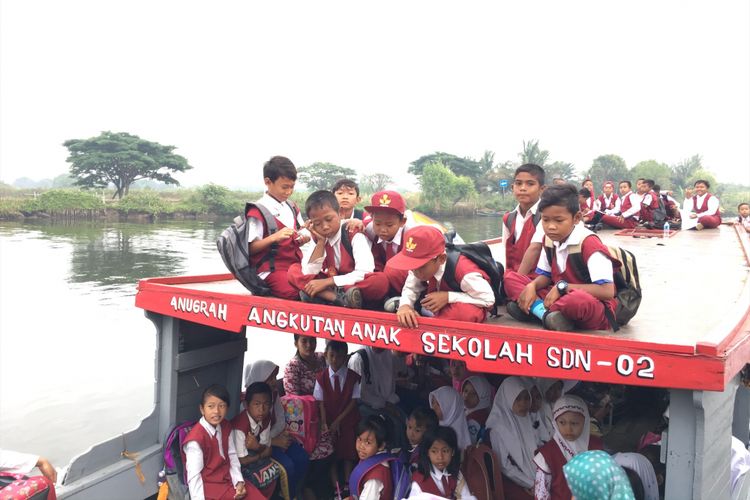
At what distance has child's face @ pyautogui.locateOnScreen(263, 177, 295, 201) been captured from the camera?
12.3 ft

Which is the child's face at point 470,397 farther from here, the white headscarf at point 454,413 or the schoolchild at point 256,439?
the schoolchild at point 256,439

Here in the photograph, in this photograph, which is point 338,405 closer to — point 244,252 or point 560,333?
point 244,252

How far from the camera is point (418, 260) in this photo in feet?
9.16

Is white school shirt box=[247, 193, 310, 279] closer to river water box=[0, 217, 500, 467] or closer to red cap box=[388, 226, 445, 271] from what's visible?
red cap box=[388, 226, 445, 271]

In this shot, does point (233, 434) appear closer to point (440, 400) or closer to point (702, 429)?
point (440, 400)

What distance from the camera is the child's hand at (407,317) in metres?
2.81

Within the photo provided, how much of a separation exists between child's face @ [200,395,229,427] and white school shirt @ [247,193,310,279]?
836 mm

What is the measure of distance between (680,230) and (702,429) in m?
10.1

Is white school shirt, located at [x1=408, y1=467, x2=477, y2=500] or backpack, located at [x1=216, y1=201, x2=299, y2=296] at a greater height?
backpack, located at [x1=216, y1=201, x2=299, y2=296]

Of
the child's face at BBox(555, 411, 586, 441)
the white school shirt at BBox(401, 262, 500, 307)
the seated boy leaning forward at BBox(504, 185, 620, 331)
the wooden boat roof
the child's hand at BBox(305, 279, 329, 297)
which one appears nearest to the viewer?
the wooden boat roof

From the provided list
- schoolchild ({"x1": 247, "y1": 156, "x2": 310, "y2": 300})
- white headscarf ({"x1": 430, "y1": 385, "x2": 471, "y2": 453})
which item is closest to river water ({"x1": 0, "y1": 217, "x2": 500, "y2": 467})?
schoolchild ({"x1": 247, "y1": 156, "x2": 310, "y2": 300})

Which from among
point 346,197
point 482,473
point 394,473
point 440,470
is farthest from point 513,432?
point 346,197

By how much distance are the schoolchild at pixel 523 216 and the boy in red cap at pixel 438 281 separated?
103 cm

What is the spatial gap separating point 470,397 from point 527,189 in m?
1.51
